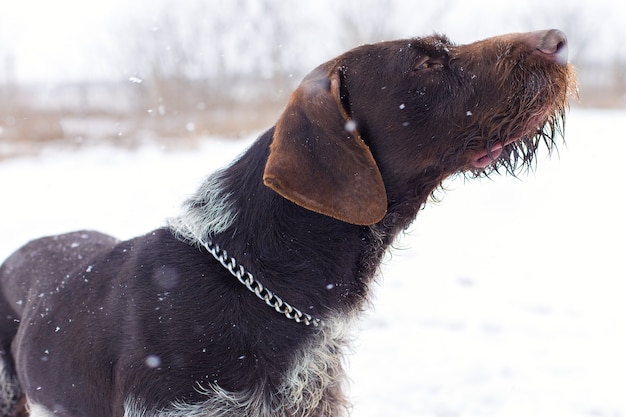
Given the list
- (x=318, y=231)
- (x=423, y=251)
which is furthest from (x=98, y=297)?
(x=423, y=251)

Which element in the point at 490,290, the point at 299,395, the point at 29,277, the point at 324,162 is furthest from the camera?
the point at 490,290

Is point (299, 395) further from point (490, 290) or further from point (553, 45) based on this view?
point (490, 290)

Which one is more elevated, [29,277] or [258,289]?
[258,289]

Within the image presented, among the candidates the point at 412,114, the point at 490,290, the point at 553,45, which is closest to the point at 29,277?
the point at 412,114

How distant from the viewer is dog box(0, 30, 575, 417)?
85.6 inches

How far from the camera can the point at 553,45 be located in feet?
7.10

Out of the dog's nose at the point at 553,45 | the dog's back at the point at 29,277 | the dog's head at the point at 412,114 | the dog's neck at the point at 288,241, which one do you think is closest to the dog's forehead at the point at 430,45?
the dog's head at the point at 412,114

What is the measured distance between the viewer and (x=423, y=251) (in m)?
7.39

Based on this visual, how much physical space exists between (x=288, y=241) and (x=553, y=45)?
4.02 feet

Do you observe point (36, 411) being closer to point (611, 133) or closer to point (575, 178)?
point (575, 178)

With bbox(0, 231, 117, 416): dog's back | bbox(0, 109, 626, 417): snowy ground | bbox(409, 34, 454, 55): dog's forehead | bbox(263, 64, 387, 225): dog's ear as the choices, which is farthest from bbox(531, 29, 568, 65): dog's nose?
bbox(0, 231, 117, 416): dog's back

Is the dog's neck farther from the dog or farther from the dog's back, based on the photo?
the dog's back

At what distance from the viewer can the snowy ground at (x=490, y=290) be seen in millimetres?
4062

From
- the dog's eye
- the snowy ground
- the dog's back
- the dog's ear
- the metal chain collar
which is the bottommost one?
the snowy ground
